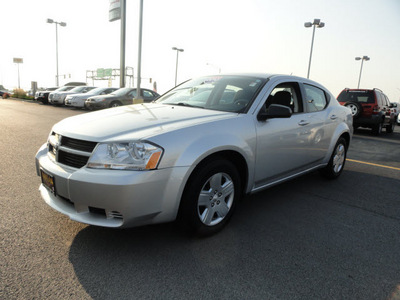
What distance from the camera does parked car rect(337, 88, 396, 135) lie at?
1188cm

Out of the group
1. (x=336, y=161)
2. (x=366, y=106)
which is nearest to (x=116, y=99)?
(x=366, y=106)

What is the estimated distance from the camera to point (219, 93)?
3789 mm

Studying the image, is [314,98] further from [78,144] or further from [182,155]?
[78,144]

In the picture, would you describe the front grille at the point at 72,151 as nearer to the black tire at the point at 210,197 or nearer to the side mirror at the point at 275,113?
the black tire at the point at 210,197

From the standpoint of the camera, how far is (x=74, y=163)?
260cm

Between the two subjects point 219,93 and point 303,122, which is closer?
point 219,93

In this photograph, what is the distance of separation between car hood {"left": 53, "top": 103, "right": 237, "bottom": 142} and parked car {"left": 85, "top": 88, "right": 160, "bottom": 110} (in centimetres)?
1250

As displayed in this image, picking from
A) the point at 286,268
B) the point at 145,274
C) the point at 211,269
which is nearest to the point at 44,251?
the point at 145,274

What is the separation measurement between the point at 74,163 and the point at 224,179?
1339 millimetres

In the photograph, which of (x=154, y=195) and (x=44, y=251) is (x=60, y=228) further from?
(x=154, y=195)

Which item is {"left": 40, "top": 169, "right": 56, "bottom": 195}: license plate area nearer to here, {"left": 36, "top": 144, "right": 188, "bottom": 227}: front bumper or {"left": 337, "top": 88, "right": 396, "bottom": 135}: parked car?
{"left": 36, "top": 144, "right": 188, "bottom": 227}: front bumper

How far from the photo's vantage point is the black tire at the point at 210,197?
267cm

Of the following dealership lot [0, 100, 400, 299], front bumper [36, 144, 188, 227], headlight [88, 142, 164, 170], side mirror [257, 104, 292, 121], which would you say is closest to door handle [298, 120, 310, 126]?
side mirror [257, 104, 292, 121]

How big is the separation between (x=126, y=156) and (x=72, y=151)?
527 millimetres
